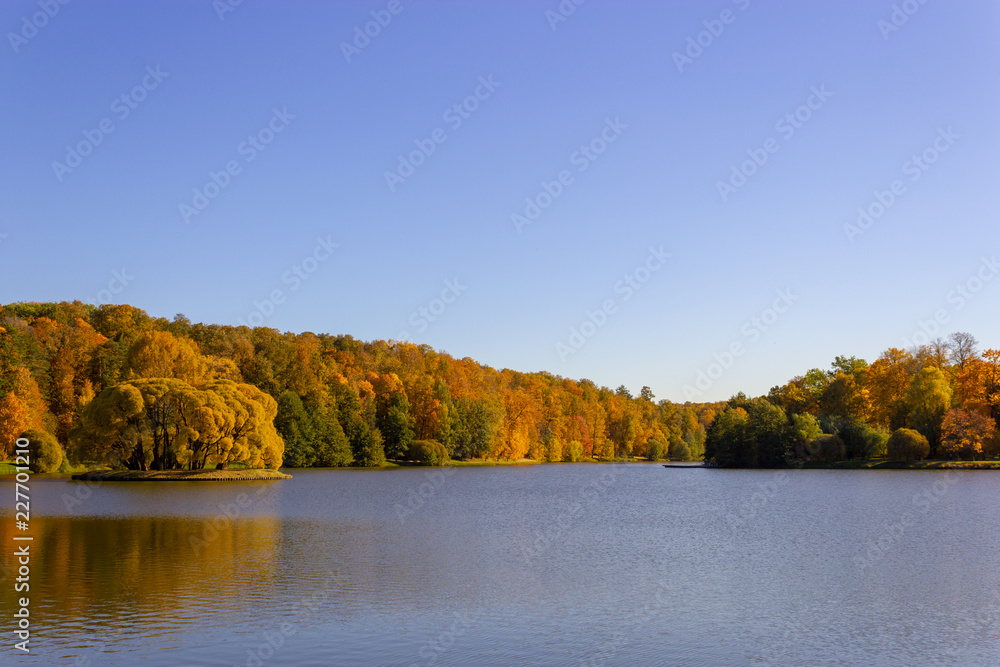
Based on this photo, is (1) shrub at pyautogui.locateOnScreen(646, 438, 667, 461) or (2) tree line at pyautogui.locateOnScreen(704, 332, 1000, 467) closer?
(2) tree line at pyautogui.locateOnScreen(704, 332, 1000, 467)

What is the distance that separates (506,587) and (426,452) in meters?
82.2

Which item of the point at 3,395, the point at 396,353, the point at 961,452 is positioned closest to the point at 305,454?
the point at 3,395

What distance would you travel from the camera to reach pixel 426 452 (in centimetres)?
9988

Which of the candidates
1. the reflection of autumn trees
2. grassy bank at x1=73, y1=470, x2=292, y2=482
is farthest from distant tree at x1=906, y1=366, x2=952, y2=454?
the reflection of autumn trees

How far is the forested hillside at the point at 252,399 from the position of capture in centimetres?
6050

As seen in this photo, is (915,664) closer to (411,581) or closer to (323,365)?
(411,581)

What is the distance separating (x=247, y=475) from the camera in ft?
207

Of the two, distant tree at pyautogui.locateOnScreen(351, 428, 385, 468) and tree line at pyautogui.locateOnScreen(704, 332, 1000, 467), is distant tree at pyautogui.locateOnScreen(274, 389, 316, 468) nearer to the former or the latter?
distant tree at pyautogui.locateOnScreen(351, 428, 385, 468)

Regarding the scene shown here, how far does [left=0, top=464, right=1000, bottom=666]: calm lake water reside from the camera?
13.5 m

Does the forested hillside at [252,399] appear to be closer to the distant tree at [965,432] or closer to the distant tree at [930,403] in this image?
the distant tree at [930,403]

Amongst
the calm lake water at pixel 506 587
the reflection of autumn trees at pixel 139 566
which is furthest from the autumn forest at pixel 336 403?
the reflection of autumn trees at pixel 139 566

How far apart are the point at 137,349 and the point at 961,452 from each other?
84363 millimetres

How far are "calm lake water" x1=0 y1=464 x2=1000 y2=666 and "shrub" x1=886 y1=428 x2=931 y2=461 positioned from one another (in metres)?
48.9

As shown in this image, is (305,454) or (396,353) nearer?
(305,454)
